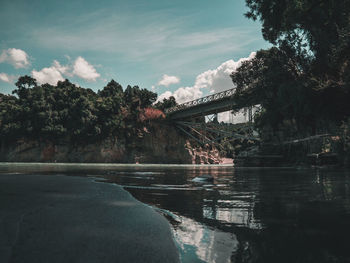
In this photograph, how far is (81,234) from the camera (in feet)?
8.45

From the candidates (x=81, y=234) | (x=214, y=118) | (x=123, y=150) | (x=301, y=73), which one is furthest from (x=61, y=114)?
(x=81, y=234)

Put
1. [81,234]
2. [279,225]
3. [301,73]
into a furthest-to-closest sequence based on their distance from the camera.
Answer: [301,73], [279,225], [81,234]

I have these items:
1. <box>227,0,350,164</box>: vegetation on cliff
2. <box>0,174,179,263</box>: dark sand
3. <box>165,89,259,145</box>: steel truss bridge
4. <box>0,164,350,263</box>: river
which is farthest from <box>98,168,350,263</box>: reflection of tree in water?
<box>165,89,259,145</box>: steel truss bridge

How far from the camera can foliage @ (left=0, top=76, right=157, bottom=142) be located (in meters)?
47.2

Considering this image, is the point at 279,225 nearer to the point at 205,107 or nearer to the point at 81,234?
the point at 81,234

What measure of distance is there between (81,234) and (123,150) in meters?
50.5

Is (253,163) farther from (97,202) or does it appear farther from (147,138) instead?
(97,202)

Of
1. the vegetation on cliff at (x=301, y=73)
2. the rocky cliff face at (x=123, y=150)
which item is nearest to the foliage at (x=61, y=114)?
the rocky cliff face at (x=123, y=150)

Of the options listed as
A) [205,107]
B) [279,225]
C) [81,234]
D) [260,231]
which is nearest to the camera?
[81,234]

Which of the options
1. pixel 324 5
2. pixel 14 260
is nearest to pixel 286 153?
pixel 324 5

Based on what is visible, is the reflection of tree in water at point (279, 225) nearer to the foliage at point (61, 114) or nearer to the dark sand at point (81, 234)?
the dark sand at point (81, 234)

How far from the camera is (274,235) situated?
270 cm

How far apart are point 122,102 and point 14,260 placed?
2139 inches

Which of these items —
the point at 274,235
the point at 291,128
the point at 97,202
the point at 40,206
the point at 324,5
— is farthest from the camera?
the point at 291,128
